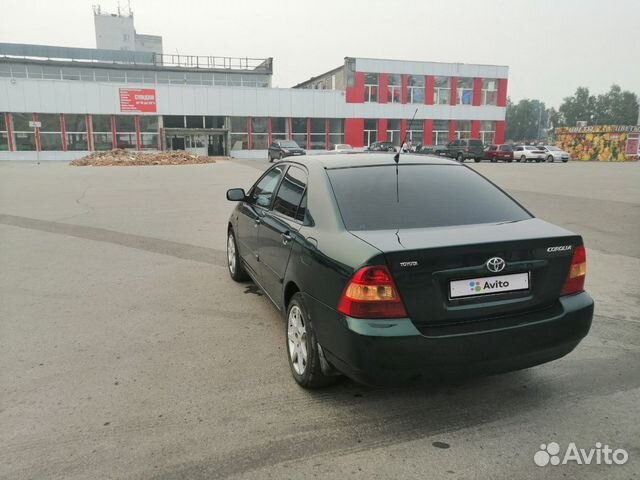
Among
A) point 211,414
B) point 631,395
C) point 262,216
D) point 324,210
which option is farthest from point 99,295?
→ point 631,395

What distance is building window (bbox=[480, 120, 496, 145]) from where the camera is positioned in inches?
2197

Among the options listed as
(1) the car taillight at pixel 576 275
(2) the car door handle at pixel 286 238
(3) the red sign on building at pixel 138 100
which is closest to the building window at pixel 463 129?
(3) the red sign on building at pixel 138 100

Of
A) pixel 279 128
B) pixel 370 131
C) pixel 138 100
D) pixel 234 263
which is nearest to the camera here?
pixel 234 263

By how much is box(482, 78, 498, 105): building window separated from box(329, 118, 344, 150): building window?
16.9 m

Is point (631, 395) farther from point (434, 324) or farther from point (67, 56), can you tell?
point (67, 56)

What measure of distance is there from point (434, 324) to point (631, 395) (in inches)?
64.2

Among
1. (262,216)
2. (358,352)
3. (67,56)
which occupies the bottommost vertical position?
(358,352)

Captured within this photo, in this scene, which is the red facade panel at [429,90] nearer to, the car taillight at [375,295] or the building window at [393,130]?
the building window at [393,130]

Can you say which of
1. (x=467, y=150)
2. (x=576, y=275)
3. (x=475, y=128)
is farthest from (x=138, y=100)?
(x=576, y=275)

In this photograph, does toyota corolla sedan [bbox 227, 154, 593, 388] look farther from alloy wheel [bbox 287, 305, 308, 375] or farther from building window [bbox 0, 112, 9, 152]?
building window [bbox 0, 112, 9, 152]

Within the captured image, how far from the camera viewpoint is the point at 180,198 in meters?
14.9

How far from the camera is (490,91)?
55250 millimetres

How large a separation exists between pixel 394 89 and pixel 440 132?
7.00 meters

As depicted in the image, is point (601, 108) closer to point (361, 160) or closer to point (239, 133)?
point (239, 133)
